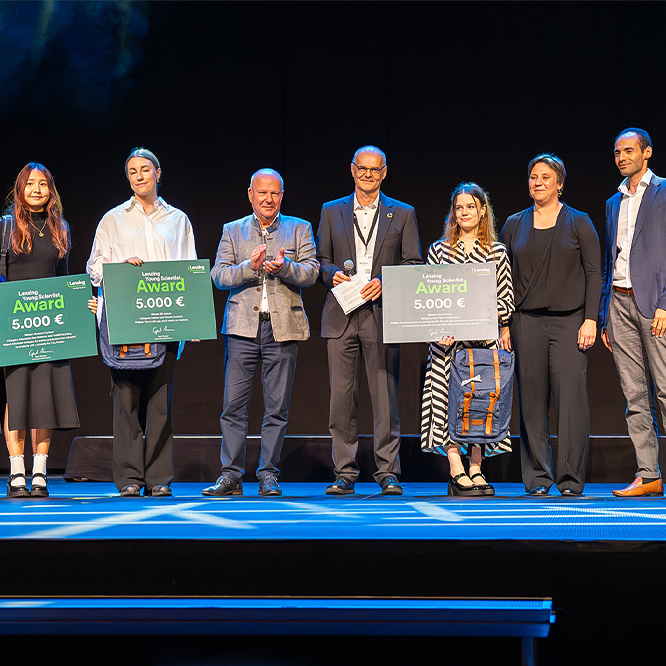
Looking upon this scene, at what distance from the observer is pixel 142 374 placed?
364cm

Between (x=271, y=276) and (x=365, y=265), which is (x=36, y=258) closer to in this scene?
(x=271, y=276)

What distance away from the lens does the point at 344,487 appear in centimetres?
365

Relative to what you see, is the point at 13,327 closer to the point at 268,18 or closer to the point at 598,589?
the point at 598,589

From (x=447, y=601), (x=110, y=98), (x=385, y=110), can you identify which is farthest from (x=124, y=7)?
(x=447, y=601)

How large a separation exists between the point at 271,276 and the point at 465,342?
3.20 feet

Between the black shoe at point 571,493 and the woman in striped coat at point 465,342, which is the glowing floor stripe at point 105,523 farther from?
the black shoe at point 571,493

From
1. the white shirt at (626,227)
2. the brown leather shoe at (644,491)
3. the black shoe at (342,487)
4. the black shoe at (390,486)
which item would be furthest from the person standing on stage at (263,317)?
the brown leather shoe at (644,491)

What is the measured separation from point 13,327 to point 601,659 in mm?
2769

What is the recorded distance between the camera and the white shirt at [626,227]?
366cm

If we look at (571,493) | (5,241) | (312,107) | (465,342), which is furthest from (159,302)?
(312,107)

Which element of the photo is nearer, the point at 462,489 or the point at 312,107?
the point at 462,489

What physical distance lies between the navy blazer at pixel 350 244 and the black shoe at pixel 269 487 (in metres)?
0.73

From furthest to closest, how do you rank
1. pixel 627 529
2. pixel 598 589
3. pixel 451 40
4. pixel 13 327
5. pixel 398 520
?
pixel 451 40 < pixel 13 327 < pixel 398 520 < pixel 627 529 < pixel 598 589

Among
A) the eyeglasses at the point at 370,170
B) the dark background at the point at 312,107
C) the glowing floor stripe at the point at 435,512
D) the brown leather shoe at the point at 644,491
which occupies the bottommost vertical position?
the brown leather shoe at the point at 644,491
